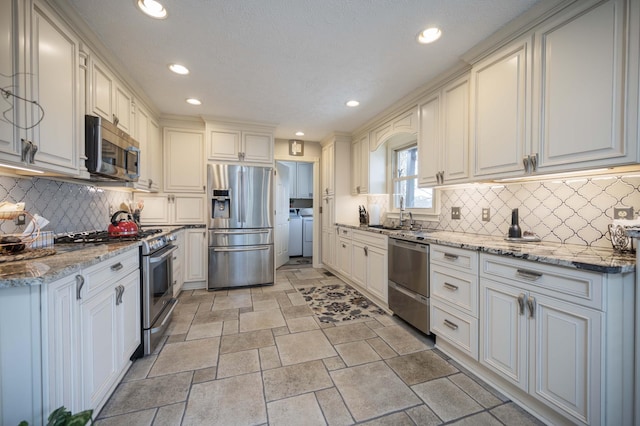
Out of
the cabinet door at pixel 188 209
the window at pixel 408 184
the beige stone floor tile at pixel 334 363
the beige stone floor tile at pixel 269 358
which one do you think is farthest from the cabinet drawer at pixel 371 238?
the cabinet door at pixel 188 209

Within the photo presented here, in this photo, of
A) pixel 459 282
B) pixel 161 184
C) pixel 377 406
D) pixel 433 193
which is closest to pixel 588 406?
pixel 459 282

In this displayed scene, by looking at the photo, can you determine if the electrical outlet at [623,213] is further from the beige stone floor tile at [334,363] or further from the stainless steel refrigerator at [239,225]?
the stainless steel refrigerator at [239,225]

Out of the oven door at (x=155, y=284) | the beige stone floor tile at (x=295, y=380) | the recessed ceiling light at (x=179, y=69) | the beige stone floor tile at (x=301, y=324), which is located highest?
the recessed ceiling light at (x=179, y=69)

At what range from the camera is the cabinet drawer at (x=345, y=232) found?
12.0 ft

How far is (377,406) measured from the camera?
1.49 m

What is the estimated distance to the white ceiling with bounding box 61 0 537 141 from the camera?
160 cm

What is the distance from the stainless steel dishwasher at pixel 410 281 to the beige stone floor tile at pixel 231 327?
62.0 inches

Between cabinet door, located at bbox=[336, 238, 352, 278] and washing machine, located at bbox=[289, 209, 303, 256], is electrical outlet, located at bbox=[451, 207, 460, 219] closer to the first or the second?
cabinet door, located at bbox=[336, 238, 352, 278]

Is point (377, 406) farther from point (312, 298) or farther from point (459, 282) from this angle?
point (312, 298)

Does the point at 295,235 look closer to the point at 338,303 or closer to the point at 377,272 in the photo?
the point at 338,303

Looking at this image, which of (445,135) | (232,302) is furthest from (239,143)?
(445,135)

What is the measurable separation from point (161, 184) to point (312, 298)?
2576 millimetres

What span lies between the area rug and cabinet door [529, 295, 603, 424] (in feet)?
5.07

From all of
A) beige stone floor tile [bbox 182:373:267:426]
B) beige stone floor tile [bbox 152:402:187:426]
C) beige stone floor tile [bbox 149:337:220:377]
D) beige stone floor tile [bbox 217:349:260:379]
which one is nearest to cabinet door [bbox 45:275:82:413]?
beige stone floor tile [bbox 152:402:187:426]
